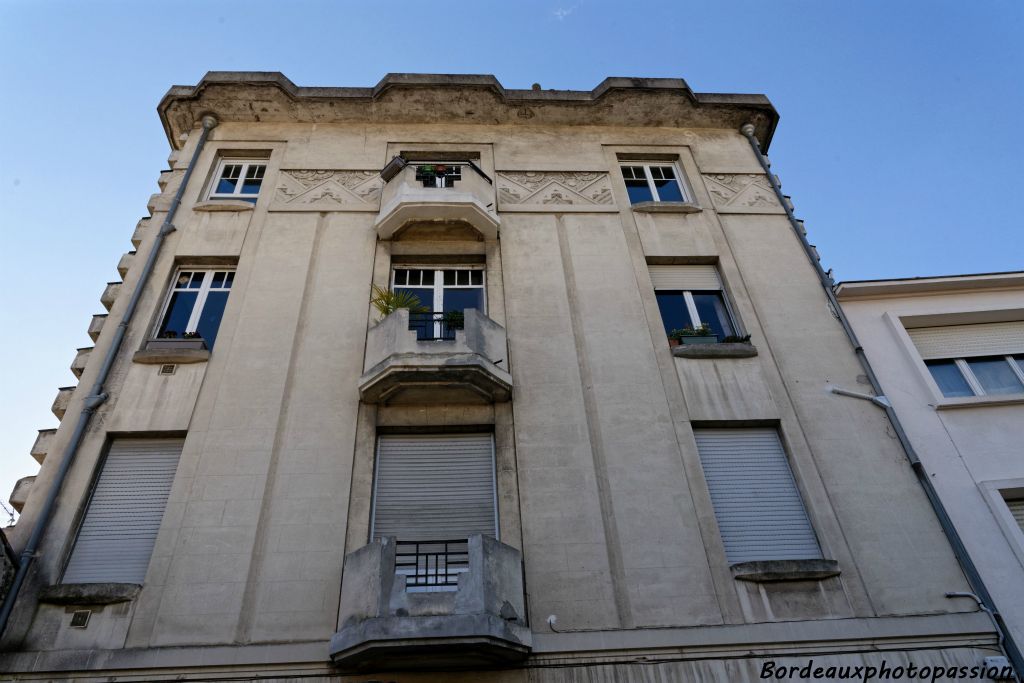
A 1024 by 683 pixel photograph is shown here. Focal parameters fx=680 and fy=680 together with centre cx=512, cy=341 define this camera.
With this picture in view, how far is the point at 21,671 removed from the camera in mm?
7891

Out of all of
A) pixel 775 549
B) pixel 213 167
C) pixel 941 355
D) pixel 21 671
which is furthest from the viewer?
pixel 213 167

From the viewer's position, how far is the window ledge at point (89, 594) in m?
8.42

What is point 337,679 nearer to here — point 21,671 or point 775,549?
point 21,671

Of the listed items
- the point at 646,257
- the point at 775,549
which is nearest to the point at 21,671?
the point at 775,549

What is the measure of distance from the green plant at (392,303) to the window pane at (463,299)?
0.76 metres

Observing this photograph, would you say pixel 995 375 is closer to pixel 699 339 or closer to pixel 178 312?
pixel 699 339

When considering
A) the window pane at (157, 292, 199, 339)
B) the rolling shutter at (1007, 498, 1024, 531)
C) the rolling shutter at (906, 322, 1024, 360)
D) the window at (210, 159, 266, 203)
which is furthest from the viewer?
the window at (210, 159, 266, 203)

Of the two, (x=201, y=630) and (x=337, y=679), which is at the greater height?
(x=201, y=630)

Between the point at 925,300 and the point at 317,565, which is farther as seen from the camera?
the point at 925,300

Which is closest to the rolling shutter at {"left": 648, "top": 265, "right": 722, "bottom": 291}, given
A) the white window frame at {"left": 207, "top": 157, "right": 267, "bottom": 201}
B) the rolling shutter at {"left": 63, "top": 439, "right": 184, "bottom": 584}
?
the white window frame at {"left": 207, "top": 157, "right": 267, "bottom": 201}

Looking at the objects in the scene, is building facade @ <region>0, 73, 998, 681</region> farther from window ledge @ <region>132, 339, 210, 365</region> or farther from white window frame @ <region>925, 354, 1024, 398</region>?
white window frame @ <region>925, 354, 1024, 398</region>

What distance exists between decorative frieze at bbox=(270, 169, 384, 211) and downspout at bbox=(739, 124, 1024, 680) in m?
8.64

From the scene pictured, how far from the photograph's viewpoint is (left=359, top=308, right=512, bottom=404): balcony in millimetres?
10242

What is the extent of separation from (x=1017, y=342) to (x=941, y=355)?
4.83ft
